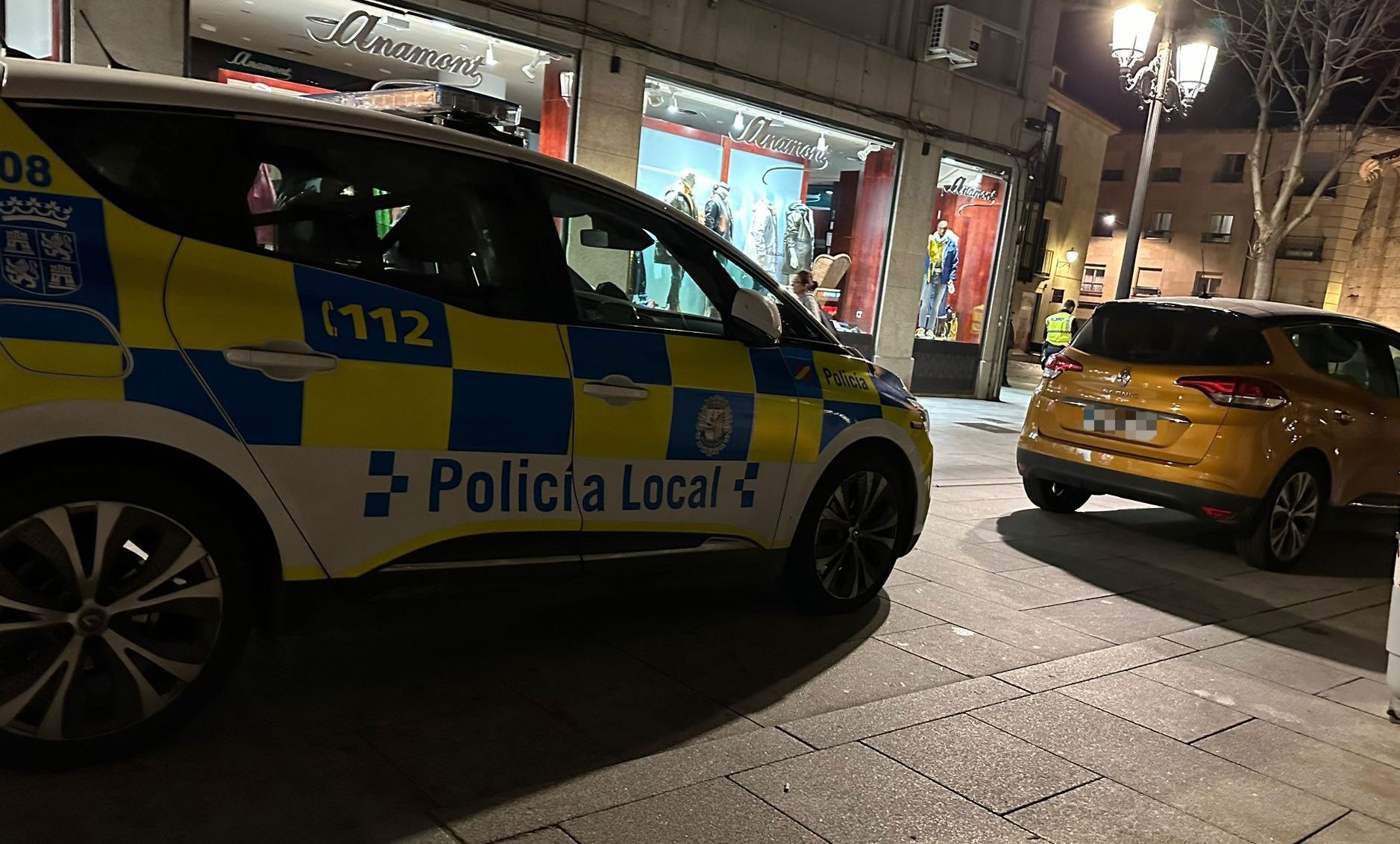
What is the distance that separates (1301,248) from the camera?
38.3m

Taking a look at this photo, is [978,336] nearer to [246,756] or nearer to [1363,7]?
[1363,7]

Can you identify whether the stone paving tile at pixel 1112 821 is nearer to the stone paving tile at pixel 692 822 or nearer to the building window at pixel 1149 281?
the stone paving tile at pixel 692 822

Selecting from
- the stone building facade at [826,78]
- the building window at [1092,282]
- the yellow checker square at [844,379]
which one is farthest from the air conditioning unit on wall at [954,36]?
the building window at [1092,282]

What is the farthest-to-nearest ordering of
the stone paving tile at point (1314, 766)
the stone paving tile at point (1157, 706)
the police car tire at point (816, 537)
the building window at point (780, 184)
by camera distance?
1. the building window at point (780, 184)
2. the police car tire at point (816, 537)
3. the stone paving tile at point (1157, 706)
4. the stone paving tile at point (1314, 766)

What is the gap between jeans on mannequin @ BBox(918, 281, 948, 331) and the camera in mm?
14695

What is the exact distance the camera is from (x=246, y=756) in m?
2.62

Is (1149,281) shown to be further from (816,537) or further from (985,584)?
(816,537)

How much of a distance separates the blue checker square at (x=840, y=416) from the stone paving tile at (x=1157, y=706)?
4.44 feet

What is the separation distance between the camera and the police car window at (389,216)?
263cm

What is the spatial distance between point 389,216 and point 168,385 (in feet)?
2.72

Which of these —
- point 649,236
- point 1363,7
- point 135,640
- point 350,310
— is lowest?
point 135,640

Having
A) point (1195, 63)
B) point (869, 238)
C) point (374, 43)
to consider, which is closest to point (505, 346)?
point (374, 43)

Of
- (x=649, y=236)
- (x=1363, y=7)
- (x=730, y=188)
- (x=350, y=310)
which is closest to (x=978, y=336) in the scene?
(x=730, y=188)

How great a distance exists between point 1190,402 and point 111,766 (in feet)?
18.6
